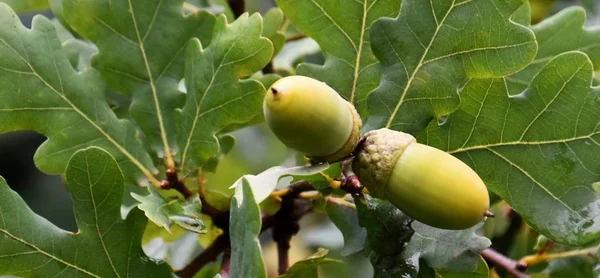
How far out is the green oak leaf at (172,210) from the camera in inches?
33.9

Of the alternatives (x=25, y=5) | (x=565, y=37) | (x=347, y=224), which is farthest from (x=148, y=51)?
(x=565, y=37)

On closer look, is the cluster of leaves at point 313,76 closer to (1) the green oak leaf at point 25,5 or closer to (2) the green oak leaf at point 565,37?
(2) the green oak leaf at point 565,37

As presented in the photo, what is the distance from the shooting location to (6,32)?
0.96m

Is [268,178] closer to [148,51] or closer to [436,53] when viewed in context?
[436,53]

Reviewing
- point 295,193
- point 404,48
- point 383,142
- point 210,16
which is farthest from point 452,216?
point 210,16

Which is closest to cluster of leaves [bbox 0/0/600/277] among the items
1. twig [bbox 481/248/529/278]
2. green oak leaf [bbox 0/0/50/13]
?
twig [bbox 481/248/529/278]

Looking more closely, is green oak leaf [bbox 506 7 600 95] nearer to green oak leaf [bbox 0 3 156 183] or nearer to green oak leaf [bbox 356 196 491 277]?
green oak leaf [bbox 356 196 491 277]

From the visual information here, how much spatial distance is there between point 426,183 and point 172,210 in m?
0.33

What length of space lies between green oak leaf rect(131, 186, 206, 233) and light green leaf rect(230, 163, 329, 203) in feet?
0.50

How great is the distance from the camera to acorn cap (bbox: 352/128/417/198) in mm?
747

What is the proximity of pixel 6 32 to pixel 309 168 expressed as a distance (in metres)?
0.45

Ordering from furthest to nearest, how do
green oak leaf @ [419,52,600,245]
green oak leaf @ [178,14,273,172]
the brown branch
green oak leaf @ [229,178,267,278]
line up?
the brown branch
green oak leaf @ [178,14,273,172]
green oak leaf @ [419,52,600,245]
green oak leaf @ [229,178,267,278]

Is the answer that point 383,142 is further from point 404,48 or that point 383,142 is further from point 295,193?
point 295,193

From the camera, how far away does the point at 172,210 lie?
90cm
